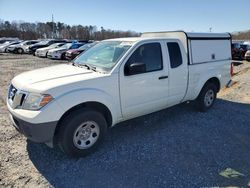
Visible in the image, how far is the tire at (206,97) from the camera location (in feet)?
19.3

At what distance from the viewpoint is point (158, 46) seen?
4.68 metres

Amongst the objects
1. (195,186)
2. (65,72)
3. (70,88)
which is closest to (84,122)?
(70,88)

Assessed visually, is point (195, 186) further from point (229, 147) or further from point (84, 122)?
point (84, 122)

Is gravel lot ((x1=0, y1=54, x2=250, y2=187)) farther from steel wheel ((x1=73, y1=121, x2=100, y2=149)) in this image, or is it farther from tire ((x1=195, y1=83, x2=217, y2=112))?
tire ((x1=195, y1=83, x2=217, y2=112))

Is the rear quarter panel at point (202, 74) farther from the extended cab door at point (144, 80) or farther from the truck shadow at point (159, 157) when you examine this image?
the extended cab door at point (144, 80)

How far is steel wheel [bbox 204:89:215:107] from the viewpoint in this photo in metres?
6.04

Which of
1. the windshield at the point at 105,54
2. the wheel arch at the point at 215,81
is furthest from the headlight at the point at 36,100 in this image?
the wheel arch at the point at 215,81

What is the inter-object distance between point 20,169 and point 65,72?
65.3 inches

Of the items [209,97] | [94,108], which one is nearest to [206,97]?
[209,97]

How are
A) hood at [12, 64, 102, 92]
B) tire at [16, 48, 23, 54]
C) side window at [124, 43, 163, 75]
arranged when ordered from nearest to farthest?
1. hood at [12, 64, 102, 92]
2. side window at [124, 43, 163, 75]
3. tire at [16, 48, 23, 54]

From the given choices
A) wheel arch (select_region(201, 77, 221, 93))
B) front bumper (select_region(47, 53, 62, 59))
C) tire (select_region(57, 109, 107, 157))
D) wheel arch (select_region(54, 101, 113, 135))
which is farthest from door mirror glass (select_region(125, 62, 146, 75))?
front bumper (select_region(47, 53, 62, 59))

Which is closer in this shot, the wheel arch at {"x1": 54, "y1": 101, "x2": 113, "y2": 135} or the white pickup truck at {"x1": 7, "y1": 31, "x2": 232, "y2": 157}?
the white pickup truck at {"x1": 7, "y1": 31, "x2": 232, "y2": 157}

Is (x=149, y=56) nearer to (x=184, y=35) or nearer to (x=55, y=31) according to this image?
(x=184, y=35)

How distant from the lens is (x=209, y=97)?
20.1 feet
